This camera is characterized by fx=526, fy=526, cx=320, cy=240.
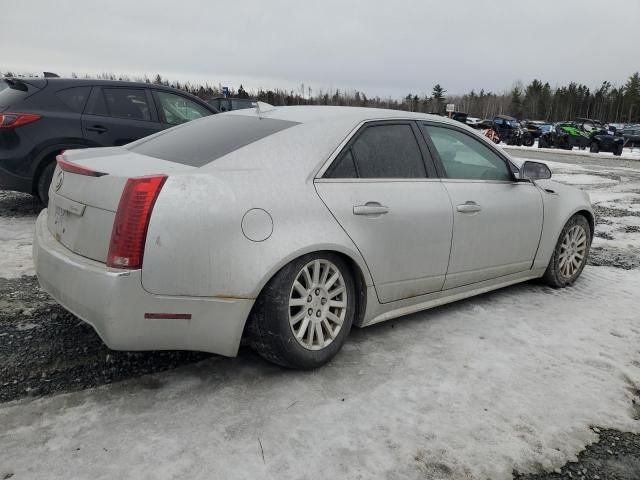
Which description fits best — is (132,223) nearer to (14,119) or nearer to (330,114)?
(330,114)

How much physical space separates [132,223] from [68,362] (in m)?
1.07

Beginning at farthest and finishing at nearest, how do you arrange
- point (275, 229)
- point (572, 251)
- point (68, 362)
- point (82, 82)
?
point (82, 82)
point (572, 251)
point (68, 362)
point (275, 229)

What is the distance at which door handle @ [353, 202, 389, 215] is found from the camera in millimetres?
2984

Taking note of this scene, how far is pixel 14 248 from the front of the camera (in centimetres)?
496

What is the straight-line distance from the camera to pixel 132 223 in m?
2.38

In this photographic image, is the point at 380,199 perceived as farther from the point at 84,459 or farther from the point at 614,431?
the point at 84,459

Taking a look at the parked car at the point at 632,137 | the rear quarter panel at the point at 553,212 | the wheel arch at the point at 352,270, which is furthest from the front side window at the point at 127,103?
the parked car at the point at 632,137

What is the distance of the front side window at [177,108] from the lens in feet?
23.0

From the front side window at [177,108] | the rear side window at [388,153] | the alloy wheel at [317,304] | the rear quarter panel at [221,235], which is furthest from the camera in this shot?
the front side window at [177,108]

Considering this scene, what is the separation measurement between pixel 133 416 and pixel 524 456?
176cm

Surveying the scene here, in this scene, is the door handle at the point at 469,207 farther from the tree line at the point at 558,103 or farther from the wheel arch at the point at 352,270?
the tree line at the point at 558,103

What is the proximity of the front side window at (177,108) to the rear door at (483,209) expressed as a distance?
4.46 metres

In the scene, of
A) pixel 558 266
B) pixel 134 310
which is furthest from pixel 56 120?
pixel 558 266

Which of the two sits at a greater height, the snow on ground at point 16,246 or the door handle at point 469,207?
the door handle at point 469,207
